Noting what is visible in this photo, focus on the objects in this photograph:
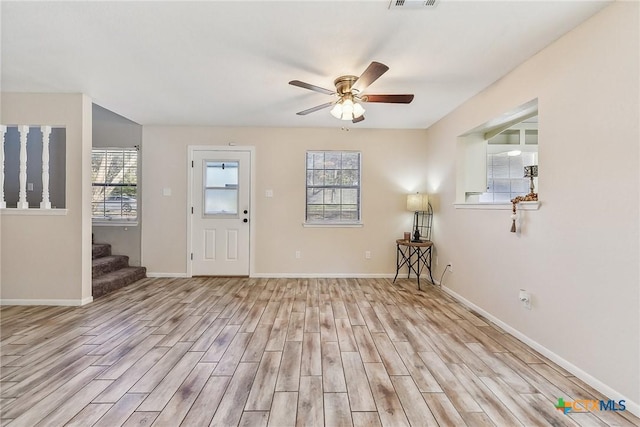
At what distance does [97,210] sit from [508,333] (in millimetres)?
5863

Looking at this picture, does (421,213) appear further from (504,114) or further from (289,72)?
(289,72)

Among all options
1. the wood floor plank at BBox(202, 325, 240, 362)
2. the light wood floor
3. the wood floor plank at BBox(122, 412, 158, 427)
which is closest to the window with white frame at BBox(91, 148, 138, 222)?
the light wood floor

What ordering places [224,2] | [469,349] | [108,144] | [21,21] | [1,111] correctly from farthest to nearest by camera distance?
1. [108,144]
2. [1,111]
3. [469,349]
4. [21,21]
5. [224,2]

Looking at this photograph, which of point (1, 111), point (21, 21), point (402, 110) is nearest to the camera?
point (21, 21)

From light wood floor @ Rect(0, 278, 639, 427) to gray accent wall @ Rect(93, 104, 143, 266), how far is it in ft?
4.76

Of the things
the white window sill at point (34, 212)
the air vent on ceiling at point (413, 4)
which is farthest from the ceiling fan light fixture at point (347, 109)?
the white window sill at point (34, 212)

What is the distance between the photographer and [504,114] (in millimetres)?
2934

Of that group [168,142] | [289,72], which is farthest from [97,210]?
[289,72]

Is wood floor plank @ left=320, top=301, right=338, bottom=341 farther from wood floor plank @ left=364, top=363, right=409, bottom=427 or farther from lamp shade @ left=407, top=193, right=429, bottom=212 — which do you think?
lamp shade @ left=407, top=193, right=429, bottom=212

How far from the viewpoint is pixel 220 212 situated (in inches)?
191

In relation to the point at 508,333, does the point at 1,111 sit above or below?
above

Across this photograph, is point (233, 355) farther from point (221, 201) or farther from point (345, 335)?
point (221, 201)

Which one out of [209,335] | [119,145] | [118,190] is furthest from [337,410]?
A: [119,145]

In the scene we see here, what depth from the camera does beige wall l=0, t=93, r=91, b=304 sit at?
135 inches
